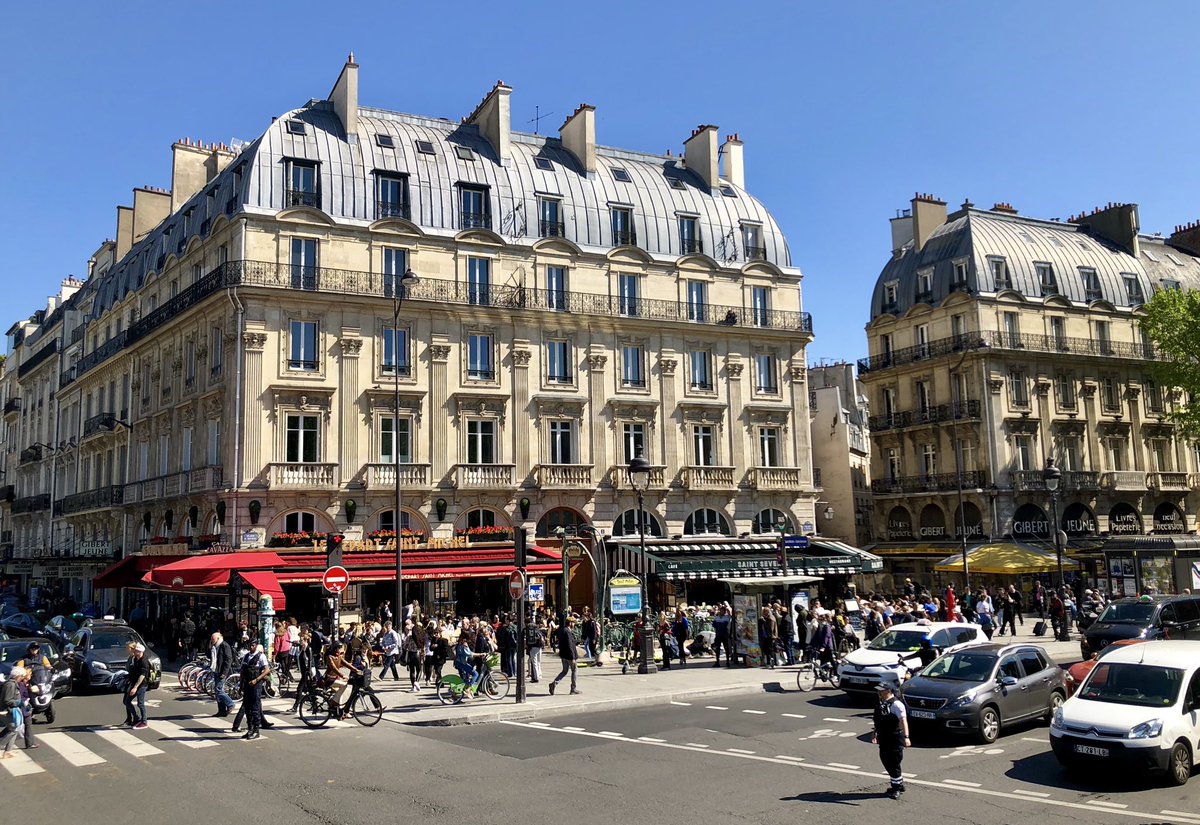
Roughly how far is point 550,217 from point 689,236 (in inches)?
240

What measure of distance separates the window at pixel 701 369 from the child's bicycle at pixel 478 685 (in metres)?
20.0

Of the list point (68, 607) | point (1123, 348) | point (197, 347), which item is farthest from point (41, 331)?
point (1123, 348)

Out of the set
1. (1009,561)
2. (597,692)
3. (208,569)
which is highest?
(208,569)

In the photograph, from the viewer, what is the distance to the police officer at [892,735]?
37.2 ft

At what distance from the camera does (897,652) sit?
19625mm

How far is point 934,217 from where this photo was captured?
53.9m

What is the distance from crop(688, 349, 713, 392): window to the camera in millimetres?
39531

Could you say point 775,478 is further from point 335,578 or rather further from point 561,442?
point 335,578

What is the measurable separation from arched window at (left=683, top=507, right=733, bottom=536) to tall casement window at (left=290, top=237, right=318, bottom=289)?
16253 millimetres

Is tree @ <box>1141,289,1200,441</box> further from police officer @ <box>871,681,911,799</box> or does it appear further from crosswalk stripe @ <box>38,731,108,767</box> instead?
crosswalk stripe @ <box>38,731,108,767</box>

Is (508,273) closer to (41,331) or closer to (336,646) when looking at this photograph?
(336,646)

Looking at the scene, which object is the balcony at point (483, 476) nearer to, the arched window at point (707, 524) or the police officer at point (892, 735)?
the arched window at point (707, 524)

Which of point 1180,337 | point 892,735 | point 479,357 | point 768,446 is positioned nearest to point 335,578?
point 892,735

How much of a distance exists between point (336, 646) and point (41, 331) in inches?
2066
